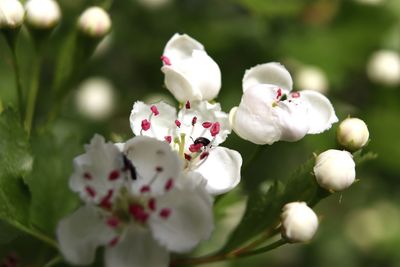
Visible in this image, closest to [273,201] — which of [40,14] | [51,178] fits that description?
[51,178]

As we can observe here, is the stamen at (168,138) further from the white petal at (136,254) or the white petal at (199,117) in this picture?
the white petal at (136,254)

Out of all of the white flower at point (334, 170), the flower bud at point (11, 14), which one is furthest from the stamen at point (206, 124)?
the flower bud at point (11, 14)

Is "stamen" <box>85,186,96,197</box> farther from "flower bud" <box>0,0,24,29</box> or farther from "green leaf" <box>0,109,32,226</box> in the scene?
"flower bud" <box>0,0,24,29</box>

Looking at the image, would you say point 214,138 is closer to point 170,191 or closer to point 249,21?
point 170,191

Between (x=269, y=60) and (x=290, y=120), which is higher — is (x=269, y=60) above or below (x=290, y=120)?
below

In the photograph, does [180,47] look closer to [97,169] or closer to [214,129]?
[214,129]

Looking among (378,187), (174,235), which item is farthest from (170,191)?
(378,187)

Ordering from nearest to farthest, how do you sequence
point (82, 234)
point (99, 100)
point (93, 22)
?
point (82, 234)
point (93, 22)
point (99, 100)

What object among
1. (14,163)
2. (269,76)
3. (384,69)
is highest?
(269,76)
